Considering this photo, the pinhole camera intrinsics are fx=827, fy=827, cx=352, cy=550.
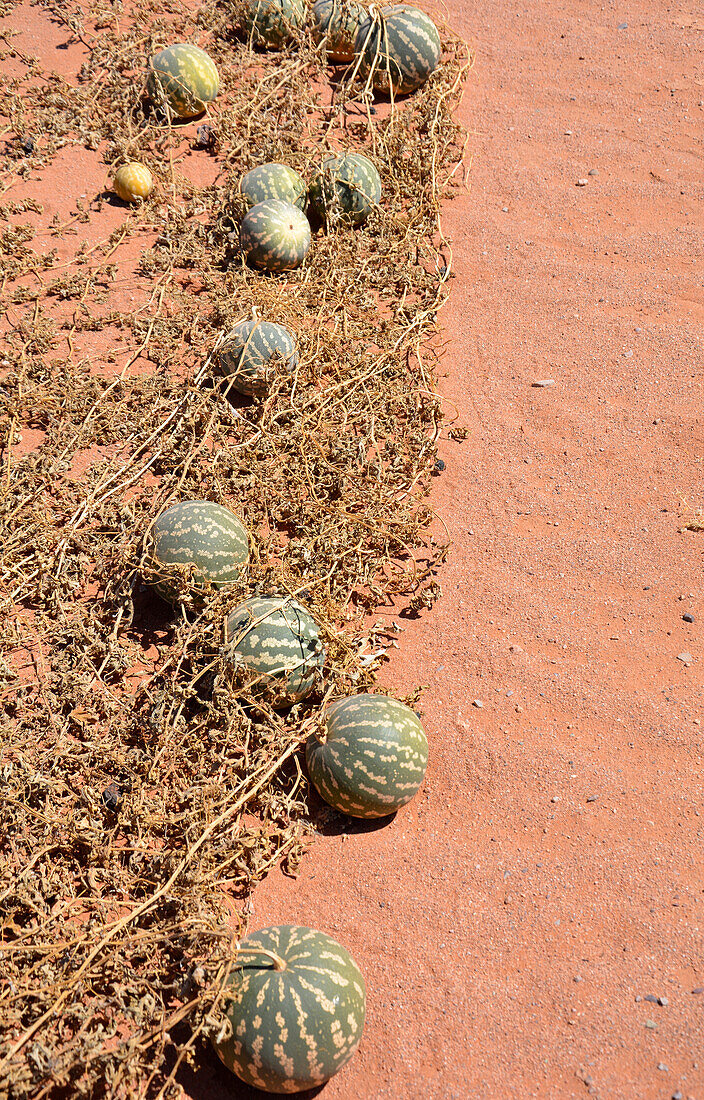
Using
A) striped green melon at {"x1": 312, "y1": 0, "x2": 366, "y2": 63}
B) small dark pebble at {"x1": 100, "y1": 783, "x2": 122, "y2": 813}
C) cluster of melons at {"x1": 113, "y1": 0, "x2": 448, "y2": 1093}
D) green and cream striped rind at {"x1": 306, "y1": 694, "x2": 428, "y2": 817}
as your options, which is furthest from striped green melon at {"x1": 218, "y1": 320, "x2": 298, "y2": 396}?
striped green melon at {"x1": 312, "y1": 0, "x2": 366, "y2": 63}

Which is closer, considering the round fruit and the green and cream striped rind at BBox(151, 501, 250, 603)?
the green and cream striped rind at BBox(151, 501, 250, 603)

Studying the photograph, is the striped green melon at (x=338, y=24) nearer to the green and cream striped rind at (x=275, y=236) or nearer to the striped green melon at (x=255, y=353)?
the green and cream striped rind at (x=275, y=236)

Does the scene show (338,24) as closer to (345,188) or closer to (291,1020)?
(345,188)

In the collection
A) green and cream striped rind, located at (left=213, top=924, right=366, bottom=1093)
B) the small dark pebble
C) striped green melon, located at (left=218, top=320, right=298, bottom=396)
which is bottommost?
the small dark pebble

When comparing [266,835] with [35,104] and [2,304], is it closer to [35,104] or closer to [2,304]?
[2,304]

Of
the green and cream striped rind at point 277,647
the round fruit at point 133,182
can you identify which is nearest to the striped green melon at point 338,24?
the round fruit at point 133,182

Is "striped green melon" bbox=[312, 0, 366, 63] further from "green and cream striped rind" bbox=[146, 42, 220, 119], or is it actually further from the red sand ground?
the red sand ground

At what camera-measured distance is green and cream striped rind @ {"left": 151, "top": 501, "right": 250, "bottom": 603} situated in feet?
11.9

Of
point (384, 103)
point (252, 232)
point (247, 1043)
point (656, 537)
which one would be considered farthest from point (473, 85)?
point (247, 1043)

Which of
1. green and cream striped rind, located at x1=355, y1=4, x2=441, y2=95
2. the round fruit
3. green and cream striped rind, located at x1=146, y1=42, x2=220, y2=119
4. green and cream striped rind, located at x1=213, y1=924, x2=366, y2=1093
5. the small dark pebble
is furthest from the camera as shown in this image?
green and cream striped rind, located at x1=355, y1=4, x2=441, y2=95

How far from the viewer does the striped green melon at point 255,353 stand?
14.9ft

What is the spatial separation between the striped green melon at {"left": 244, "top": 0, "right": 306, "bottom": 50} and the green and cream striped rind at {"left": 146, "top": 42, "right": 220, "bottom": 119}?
74 centimetres

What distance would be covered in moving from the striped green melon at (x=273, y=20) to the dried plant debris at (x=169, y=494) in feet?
0.46

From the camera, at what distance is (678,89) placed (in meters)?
6.50
